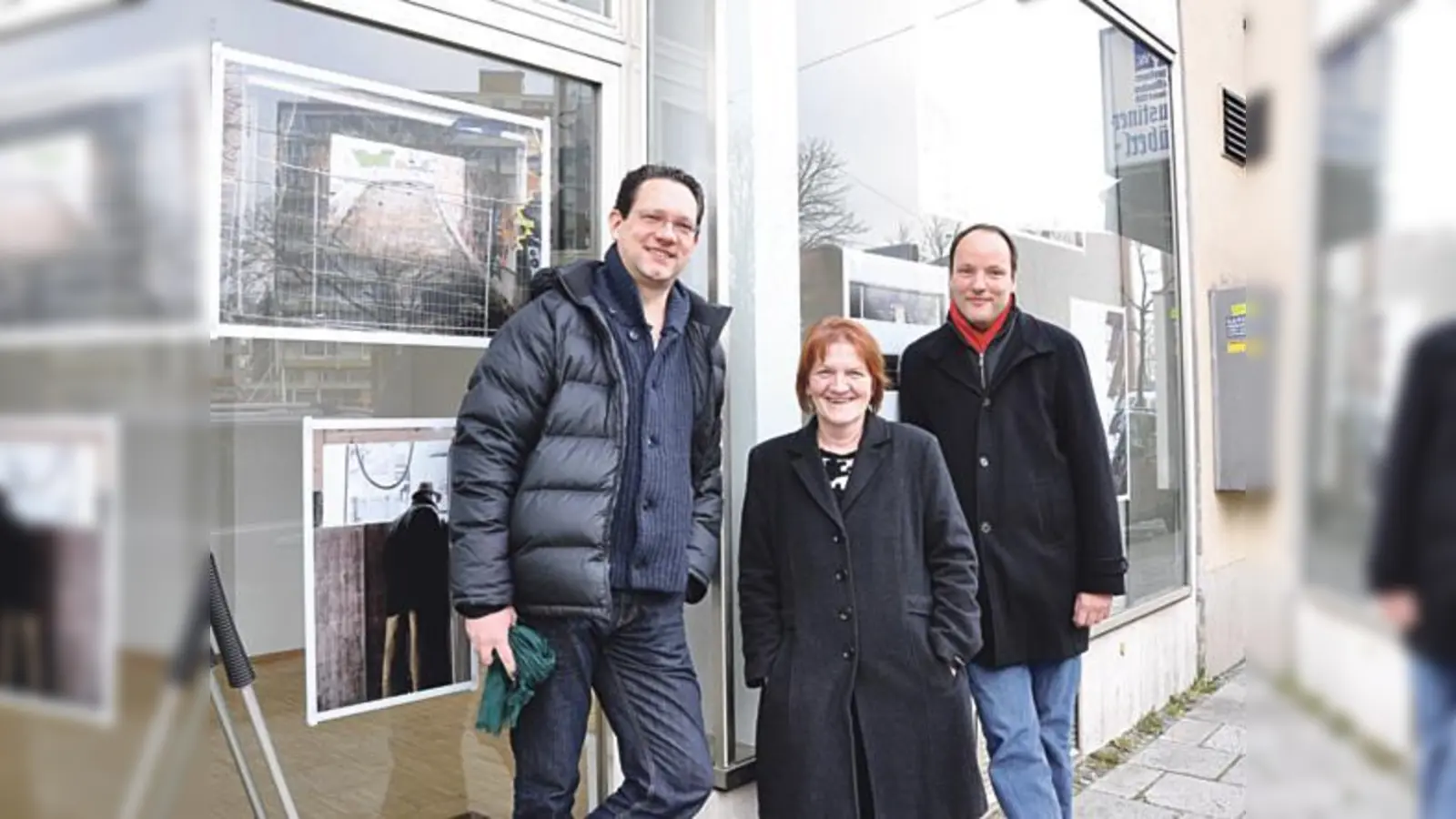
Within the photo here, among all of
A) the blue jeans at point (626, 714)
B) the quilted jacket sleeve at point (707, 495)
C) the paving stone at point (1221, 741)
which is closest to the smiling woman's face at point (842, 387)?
the quilted jacket sleeve at point (707, 495)

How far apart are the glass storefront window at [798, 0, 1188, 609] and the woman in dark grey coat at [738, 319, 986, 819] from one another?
91 centimetres

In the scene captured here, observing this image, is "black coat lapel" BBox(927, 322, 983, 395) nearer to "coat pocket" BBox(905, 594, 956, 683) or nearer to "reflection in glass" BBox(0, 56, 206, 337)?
"coat pocket" BBox(905, 594, 956, 683)

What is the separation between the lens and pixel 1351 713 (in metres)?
0.31

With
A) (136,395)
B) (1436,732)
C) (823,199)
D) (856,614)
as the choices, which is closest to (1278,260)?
(1436,732)

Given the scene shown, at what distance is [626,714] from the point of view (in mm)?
2348

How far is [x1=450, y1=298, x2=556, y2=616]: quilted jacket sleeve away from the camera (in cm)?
208

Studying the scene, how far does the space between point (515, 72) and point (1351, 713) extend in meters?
2.88

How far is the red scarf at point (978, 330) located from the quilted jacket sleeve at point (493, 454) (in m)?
1.18

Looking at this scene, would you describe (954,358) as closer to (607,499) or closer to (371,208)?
(607,499)

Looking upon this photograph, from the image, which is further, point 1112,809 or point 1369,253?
point 1112,809

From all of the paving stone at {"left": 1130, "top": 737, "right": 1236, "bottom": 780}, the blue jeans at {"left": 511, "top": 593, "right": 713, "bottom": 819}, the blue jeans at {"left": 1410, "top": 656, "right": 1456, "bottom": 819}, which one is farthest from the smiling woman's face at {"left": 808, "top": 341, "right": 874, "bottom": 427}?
the paving stone at {"left": 1130, "top": 737, "right": 1236, "bottom": 780}

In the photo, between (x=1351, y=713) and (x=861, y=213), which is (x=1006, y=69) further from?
(x=1351, y=713)

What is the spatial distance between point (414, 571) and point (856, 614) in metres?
1.14

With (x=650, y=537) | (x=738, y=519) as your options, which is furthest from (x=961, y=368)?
(x=650, y=537)
